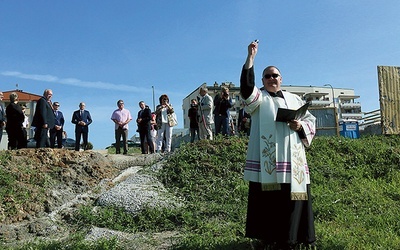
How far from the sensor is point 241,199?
21.8 feet

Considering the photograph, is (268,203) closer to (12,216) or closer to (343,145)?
(12,216)

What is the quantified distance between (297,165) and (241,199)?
109 inches

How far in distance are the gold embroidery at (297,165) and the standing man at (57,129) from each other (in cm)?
894

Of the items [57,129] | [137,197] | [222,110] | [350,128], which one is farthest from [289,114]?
[350,128]

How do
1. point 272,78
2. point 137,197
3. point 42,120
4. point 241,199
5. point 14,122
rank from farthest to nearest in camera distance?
point 14,122 → point 42,120 → point 241,199 → point 137,197 → point 272,78

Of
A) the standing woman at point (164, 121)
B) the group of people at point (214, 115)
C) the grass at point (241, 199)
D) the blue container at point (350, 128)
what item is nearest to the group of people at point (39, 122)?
the standing woman at point (164, 121)

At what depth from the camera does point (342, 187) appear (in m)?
7.39

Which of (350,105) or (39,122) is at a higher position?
(350,105)

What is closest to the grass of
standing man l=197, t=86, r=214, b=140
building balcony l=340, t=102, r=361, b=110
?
standing man l=197, t=86, r=214, b=140

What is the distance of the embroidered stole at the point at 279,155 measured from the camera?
3943mm

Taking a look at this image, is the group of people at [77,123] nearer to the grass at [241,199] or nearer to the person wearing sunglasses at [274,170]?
the grass at [241,199]

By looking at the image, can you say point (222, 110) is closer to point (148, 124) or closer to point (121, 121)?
point (148, 124)

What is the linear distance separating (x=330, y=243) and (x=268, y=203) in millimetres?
1062

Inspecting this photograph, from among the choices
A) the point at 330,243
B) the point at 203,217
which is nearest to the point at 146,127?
the point at 203,217
